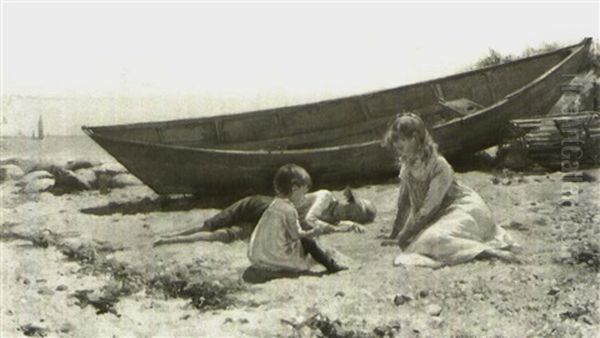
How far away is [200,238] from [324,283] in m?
0.94

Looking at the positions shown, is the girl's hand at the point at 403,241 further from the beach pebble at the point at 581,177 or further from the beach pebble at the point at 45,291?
the beach pebble at the point at 45,291

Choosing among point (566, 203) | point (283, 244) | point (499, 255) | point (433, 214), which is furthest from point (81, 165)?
point (566, 203)

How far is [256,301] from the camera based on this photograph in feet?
19.1

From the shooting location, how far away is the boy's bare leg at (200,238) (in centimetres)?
624

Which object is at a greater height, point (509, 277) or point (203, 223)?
point (203, 223)

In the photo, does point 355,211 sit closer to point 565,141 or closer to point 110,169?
point 565,141

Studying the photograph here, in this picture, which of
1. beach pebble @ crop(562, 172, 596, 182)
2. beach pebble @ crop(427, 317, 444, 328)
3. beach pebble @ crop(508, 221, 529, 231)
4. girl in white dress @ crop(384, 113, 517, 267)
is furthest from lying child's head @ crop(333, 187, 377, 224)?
beach pebble @ crop(562, 172, 596, 182)

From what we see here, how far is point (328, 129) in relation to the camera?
7.56m

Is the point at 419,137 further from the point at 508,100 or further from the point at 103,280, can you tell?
the point at 103,280

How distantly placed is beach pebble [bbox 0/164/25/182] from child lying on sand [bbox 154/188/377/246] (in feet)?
4.16

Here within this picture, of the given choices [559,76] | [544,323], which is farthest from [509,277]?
[559,76]

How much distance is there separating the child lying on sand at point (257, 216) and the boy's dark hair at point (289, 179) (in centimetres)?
14

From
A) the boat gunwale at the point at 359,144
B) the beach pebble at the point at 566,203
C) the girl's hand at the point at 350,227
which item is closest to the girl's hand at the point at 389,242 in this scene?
the girl's hand at the point at 350,227

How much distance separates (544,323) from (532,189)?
1081mm
